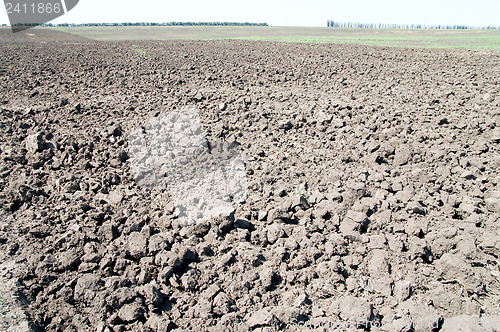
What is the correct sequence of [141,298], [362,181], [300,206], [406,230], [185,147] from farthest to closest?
[185,147] → [362,181] → [300,206] → [406,230] → [141,298]

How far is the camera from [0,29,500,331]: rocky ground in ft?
8.01

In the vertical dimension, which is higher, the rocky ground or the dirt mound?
the dirt mound

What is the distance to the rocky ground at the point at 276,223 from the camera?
2.44m

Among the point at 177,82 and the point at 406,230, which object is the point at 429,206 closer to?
the point at 406,230

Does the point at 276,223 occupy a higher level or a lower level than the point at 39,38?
lower

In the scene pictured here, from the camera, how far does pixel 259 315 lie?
2346 millimetres

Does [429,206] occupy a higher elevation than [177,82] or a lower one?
lower

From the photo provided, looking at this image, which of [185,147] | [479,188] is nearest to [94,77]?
[185,147]

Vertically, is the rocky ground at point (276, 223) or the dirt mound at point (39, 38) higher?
the dirt mound at point (39, 38)

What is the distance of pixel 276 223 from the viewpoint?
3.36 meters

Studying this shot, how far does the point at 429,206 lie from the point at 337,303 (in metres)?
1.76

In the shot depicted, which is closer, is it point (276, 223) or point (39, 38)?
point (276, 223)

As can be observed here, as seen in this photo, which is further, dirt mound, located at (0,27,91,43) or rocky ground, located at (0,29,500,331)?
dirt mound, located at (0,27,91,43)

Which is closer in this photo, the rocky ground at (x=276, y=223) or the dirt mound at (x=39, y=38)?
the rocky ground at (x=276, y=223)
